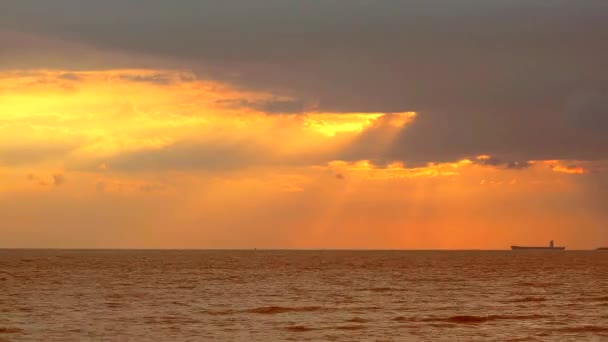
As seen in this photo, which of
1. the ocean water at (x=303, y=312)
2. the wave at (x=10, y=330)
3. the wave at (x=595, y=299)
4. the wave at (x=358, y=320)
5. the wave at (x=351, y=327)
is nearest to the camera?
the ocean water at (x=303, y=312)

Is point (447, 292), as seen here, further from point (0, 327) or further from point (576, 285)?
point (0, 327)

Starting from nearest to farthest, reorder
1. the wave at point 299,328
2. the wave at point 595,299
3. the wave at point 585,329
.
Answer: the wave at point 585,329
the wave at point 299,328
the wave at point 595,299

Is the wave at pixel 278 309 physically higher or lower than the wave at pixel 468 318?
higher

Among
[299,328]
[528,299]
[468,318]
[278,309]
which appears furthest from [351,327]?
[528,299]

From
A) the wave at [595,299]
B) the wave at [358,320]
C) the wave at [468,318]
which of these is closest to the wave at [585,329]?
the wave at [468,318]

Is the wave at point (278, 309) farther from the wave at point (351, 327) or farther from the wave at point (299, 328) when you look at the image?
the wave at point (351, 327)

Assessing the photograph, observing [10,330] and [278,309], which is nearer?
[10,330]

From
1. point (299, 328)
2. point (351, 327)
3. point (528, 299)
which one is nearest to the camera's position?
point (299, 328)

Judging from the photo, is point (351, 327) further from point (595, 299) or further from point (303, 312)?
point (595, 299)

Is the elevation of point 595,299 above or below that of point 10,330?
above

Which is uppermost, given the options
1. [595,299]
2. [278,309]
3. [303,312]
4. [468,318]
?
[595,299]

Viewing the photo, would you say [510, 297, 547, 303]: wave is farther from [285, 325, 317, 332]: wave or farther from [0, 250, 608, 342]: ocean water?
[285, 325, 317, 332]: wave

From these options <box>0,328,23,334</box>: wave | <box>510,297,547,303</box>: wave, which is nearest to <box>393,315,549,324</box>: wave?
<box>510,297,547,303</box>: wave

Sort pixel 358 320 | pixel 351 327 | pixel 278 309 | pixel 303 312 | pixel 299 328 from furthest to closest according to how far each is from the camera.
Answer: pixel 278 309
pixel 303 312
pixel 358 320
pixel 351 327
pixel 299 328
